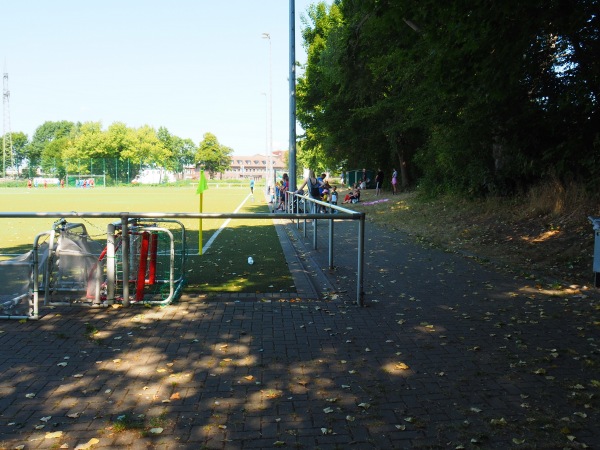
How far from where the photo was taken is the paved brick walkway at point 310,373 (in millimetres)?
3479

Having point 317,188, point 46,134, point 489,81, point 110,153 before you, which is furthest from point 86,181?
point 46,134

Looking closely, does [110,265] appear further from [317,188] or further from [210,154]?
[210,154]

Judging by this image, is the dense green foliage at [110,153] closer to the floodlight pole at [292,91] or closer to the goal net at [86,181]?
the goal net at [86,181]

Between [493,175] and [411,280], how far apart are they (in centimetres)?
1082

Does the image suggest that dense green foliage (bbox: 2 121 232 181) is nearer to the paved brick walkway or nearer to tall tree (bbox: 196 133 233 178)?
tall tree (bbox: 196 133 233 178)

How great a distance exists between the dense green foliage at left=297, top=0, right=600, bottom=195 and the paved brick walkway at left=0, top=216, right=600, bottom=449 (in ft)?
13.1

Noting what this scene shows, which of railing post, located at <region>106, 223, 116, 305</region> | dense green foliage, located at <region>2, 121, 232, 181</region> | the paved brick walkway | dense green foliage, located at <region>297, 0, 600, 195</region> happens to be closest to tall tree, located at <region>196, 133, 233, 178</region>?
dense green foliage, located at <region>2, 121, 232, 181</region>

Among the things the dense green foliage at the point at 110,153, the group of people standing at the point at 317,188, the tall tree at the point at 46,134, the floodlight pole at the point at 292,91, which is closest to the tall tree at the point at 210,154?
the dense green foliage at the point at 110,153

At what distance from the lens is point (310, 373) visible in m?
4.53

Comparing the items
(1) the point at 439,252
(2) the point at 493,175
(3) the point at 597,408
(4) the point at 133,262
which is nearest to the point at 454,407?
(3) the point at 597,408

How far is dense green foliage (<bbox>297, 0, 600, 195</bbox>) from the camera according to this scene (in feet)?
28.1

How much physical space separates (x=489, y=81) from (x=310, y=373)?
671 centimetres

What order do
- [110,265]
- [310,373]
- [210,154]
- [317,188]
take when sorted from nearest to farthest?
[310,373] → [110,265] → [317,188] → [210,154]

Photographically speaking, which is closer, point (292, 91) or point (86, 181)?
point (292, 91)
